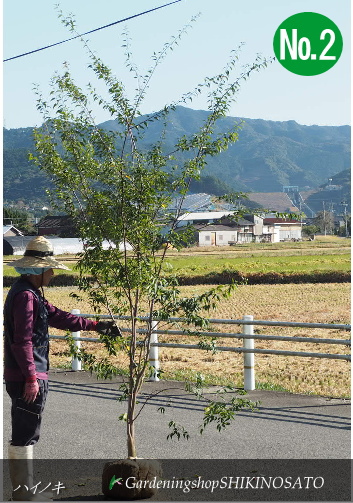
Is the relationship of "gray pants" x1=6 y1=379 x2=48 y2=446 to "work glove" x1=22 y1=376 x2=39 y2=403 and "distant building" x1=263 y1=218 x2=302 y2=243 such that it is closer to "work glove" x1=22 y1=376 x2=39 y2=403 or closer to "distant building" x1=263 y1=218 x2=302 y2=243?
"work glove" x1=22 y1=376 x2=39 y2=403

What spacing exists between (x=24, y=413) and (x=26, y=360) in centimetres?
37

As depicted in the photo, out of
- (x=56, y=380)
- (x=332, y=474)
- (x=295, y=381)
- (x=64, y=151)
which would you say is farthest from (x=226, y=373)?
(x=64, y=151)

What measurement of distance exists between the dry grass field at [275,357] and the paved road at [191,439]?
60 cm

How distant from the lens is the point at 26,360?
5020 millimetres

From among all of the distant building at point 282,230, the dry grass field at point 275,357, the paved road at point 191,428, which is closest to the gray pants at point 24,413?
the dry grass field at point 275,357

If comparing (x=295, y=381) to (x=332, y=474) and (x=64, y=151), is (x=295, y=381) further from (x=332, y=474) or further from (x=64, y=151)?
(x=64, y=151)

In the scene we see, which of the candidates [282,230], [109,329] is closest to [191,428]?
[109,329]

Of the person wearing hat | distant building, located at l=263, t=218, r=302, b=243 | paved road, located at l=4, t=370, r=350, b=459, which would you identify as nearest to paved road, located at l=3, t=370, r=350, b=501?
paved road, located at l=4, t=370, r=350, b=459

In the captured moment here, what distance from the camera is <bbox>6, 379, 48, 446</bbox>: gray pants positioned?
5122mm

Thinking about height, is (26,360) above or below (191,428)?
above

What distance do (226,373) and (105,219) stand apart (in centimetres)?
691

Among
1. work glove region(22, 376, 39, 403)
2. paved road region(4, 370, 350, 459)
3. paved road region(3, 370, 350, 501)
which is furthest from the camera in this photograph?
paved road region(4, 370, 350, 459)

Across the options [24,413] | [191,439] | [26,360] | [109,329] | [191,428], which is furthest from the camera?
[191,428]

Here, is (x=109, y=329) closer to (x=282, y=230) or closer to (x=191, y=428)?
(x=191, y=428)
